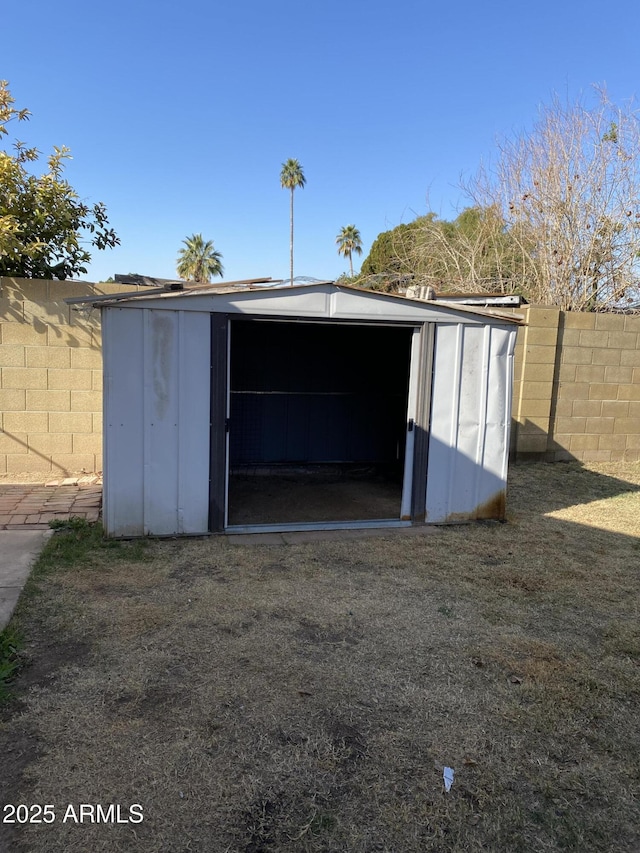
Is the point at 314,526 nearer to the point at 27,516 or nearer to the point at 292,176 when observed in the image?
the point at 27,516

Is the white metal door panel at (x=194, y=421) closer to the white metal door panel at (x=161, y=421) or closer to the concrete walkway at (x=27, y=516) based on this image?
the white metal door panel at (x=161, y=421)

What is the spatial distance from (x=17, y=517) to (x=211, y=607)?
2776mm

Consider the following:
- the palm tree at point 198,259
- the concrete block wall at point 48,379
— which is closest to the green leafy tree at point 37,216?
the concrete block wall at point 48,379

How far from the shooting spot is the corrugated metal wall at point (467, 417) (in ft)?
18.8

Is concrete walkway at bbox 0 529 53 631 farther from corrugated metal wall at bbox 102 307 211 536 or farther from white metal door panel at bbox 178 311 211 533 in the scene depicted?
white metal door panel at bbox 178 311 211 533

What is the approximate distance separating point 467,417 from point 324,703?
368 centimetres

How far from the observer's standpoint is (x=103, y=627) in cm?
347

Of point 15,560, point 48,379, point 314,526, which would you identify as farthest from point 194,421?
point 48,379

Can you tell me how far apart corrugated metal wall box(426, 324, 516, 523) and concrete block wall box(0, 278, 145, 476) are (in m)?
4.12

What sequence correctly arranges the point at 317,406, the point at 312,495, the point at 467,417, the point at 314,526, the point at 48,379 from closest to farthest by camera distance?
the point at 314,526 < the point at 467,417 < the point at 48,379 < the point at 312,495 < the point at 317,406

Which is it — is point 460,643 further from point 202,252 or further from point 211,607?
point 202,252

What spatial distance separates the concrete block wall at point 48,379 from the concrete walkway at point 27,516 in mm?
412

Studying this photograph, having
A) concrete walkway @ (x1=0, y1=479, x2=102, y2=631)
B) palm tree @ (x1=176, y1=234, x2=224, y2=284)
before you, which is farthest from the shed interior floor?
palm tree @ (x1=176, y1=234, x2=224, y2=284)

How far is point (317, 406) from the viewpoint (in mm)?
8781
